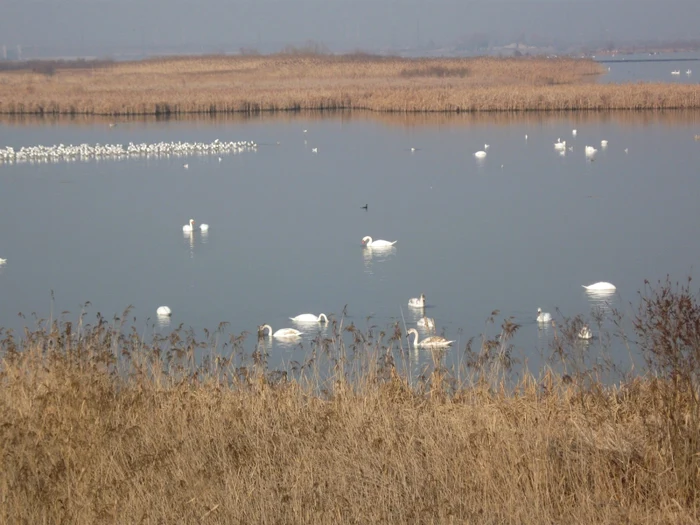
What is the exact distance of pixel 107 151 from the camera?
23.1m

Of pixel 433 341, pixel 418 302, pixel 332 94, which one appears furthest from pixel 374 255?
pixel 332 94

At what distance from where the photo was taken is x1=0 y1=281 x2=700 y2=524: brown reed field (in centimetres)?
270

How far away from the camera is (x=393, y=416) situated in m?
3.57

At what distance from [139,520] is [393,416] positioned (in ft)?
3.92

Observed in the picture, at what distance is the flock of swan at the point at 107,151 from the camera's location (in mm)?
22453

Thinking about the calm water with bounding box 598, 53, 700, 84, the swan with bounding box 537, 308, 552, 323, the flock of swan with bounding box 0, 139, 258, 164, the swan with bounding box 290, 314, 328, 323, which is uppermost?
the calm water with bounding box 598, 53, 700, 84

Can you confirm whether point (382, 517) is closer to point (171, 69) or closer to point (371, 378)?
point (371, 378)

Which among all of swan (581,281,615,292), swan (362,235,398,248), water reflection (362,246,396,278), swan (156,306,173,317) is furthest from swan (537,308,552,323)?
swan (362,235,398,248)

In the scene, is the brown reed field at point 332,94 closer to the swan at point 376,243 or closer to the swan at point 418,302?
the swan at point 376,243

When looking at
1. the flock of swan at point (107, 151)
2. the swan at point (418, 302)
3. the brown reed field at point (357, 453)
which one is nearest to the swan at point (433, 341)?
the swan at point (418, 302)

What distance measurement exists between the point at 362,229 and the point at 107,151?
11.2 metres

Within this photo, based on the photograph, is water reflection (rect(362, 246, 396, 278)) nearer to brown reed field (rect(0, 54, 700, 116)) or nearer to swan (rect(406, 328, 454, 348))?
swan (rect(406, 328, 454, 348))

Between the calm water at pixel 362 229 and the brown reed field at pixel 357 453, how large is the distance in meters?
3.95

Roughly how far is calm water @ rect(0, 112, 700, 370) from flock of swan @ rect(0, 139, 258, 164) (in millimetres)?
737
